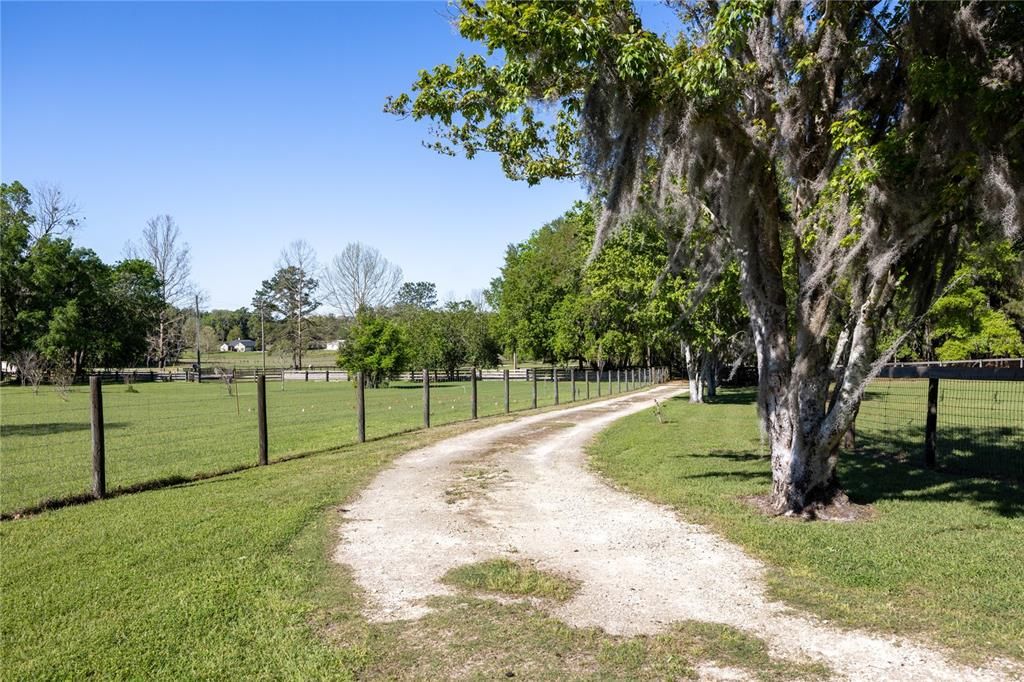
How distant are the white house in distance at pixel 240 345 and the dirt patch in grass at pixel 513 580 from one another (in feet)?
451

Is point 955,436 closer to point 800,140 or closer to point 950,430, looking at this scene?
point 950,430

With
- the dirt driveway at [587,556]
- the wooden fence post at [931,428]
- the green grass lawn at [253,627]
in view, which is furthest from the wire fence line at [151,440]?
the wooden fence post at [931,428]

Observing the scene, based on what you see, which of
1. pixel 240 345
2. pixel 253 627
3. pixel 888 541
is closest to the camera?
pixel 253 627

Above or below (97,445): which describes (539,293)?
Answer: above

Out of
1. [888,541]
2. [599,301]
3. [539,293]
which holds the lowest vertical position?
[888,541]

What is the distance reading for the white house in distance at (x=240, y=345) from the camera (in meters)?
134

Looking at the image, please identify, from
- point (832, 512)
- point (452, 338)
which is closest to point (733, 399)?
point (832, 512)

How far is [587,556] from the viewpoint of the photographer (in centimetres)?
566

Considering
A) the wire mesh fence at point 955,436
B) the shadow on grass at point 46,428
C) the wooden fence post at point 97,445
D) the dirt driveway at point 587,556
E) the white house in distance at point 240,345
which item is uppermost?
the white house in distance at point 240,345

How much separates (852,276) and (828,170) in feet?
3.74

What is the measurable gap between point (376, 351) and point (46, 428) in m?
29.8

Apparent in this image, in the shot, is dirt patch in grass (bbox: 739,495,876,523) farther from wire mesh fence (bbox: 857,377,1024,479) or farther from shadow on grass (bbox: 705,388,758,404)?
shadow on grass (bbox: 705,388,758,404)

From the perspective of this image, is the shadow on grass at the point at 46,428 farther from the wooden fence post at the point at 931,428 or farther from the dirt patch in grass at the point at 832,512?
the wooden fence post at the point at 931,428

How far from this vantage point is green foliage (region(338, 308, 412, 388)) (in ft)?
151
